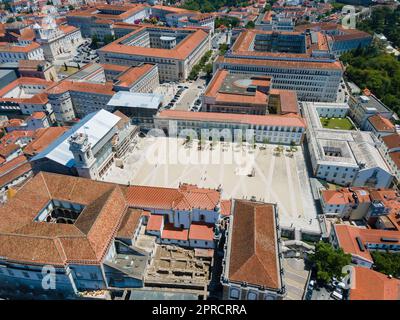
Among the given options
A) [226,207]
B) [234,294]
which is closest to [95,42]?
[226,207]

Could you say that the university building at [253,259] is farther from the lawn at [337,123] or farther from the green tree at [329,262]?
the lawn at [337,123]

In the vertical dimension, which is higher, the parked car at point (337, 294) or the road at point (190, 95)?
the road at point (190, 95)

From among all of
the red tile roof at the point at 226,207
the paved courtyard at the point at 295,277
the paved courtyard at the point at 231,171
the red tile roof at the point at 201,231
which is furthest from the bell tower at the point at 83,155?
the paved courtyard at the point at 295,277

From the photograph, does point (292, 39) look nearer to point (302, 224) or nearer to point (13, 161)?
point (302, 224)

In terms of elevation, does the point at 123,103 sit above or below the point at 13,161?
above

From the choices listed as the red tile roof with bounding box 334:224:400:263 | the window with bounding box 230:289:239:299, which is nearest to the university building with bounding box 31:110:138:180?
the window with bounding box 230:289:239:299
